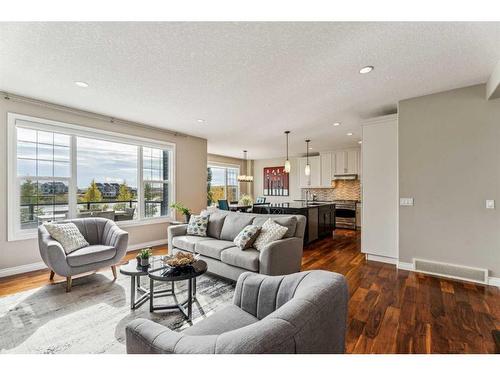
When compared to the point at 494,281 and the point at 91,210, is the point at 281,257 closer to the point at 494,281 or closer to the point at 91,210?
the point at 494,281

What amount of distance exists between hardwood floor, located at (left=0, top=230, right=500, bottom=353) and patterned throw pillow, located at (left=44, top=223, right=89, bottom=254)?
20.2 inches

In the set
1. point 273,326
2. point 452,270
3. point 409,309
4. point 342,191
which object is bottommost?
point 409,309

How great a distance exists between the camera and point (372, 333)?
196 cm

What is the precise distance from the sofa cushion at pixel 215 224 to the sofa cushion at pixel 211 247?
1.15 feet

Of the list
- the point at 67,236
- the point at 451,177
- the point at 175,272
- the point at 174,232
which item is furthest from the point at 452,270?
the point at 67,236

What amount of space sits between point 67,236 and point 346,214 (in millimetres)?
6839

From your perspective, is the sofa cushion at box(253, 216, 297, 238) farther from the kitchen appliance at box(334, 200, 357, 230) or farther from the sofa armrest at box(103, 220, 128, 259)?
the kitchen appliance at box(334, 200, 357, 230)

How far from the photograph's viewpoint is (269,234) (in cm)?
303

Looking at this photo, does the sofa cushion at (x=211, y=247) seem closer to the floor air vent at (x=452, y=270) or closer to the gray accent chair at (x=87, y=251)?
the gray accent chair at (x=87, y=251)

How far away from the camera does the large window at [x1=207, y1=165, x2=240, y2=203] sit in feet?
29.2

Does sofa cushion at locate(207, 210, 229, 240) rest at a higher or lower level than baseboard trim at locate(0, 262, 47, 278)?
higher

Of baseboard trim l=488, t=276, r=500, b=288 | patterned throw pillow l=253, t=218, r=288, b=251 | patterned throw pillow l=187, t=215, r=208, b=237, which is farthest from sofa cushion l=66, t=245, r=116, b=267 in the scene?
baseboard trim l=488, t=276, r=500, b=288
